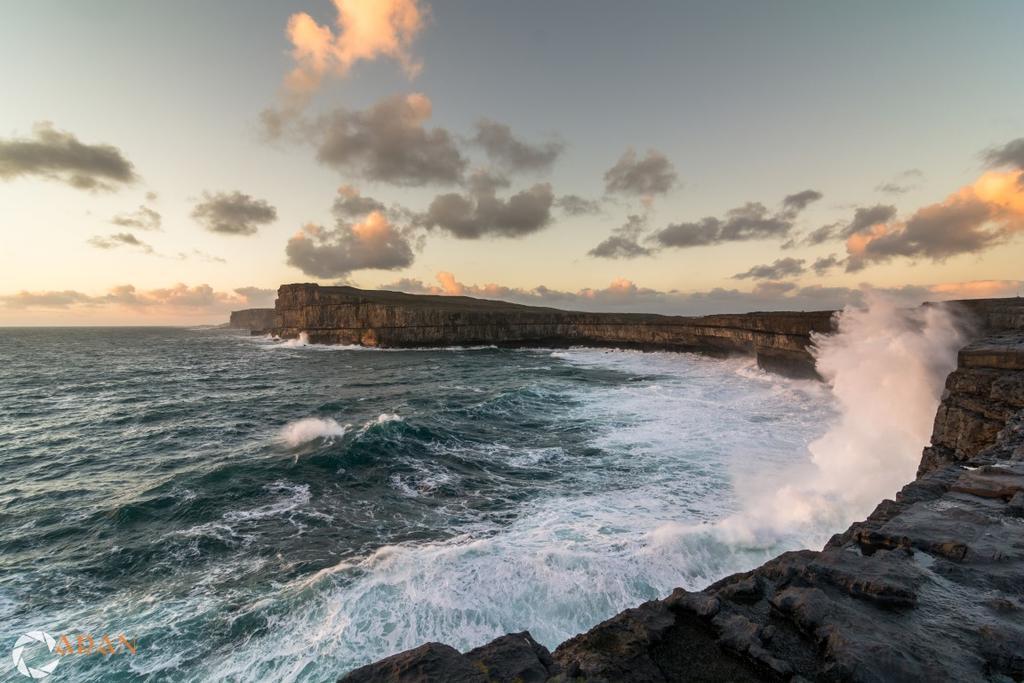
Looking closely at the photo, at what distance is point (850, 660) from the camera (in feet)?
12.1

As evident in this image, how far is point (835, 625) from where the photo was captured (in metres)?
4.14

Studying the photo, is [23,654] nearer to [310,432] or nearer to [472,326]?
[310,432]

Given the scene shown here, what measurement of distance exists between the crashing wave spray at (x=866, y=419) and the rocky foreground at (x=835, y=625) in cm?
538

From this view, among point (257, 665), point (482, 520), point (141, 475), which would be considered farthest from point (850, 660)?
point (141, 475)

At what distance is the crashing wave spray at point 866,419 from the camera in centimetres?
1147

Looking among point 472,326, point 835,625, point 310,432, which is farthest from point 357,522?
point 472,326

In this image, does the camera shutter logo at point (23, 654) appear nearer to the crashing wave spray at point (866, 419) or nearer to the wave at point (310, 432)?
the wave at point (310, 432)

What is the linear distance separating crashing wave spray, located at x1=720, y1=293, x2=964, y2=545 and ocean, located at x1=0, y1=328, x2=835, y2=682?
2.33 feet

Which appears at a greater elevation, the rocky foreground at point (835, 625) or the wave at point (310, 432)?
the rocky foreground at point (835, 625)

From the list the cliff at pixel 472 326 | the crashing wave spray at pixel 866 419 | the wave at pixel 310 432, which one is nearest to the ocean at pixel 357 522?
the wave at pixel 310 432

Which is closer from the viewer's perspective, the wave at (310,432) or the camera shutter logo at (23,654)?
the camera shutter logo at (23,654)

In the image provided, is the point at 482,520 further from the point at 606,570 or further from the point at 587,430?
the point at 587,430

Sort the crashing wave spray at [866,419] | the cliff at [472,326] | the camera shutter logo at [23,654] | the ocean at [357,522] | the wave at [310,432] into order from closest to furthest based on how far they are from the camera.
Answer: the camera shutter logo at [23,654], the ocean at [357,522], the crashing wave spray at [866,419], the wave at [310,432], the cliff at [472,326]

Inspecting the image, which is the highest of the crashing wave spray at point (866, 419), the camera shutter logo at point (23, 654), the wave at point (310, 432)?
the crashing wave spray at point (866, 419)
